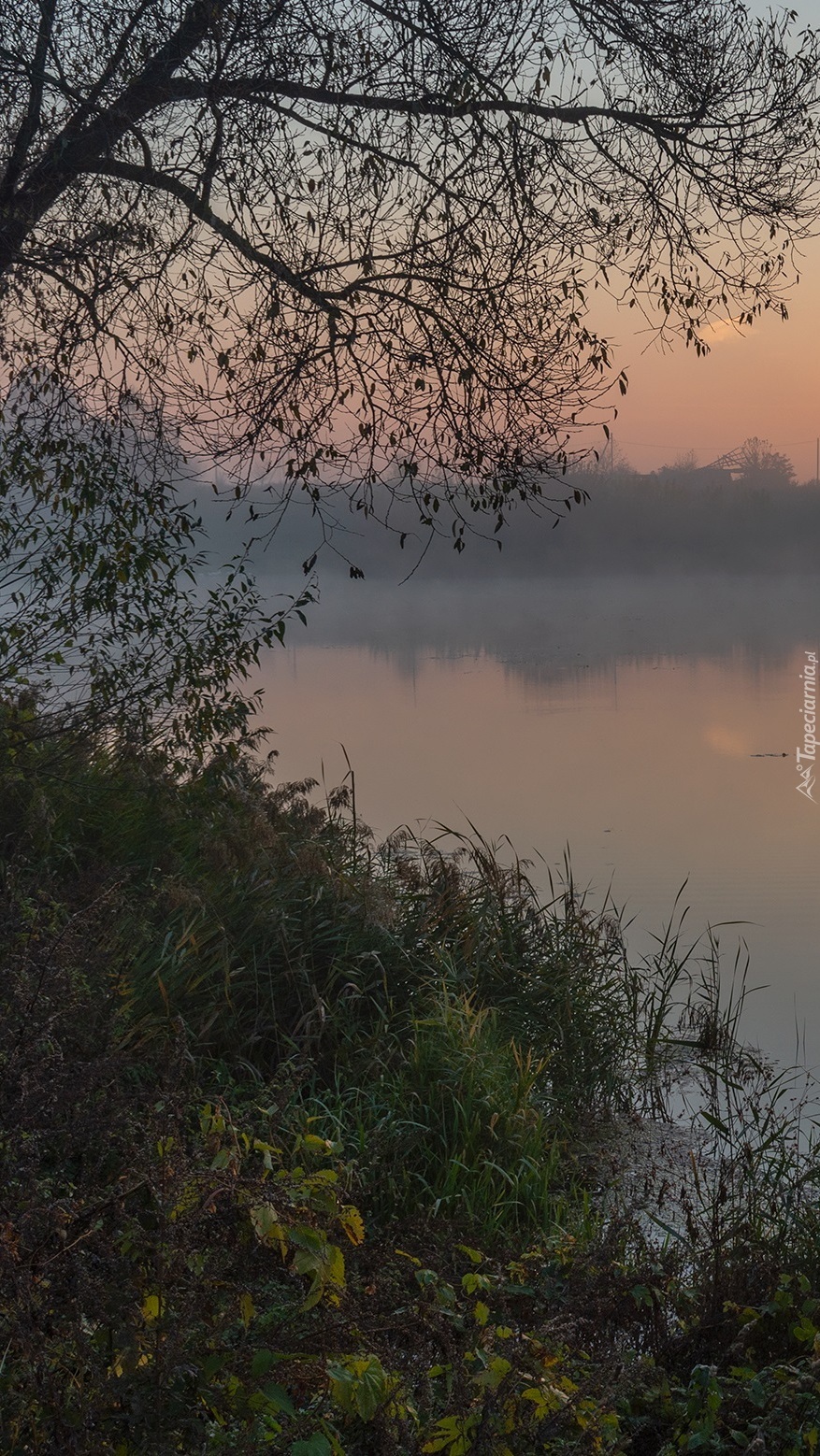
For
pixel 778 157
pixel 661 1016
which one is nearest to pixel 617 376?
pixel 778 157

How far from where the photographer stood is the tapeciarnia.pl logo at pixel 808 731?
16.8 metres

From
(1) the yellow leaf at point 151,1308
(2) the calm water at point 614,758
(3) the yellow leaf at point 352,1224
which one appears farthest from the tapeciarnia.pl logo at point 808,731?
(1) the yellow leaf at point 151,1308

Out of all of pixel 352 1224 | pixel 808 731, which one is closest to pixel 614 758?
pixel 808 731

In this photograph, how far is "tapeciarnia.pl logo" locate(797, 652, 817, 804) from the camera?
16.8 meters

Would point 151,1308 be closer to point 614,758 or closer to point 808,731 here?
point 614,758

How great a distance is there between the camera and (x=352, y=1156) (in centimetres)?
489

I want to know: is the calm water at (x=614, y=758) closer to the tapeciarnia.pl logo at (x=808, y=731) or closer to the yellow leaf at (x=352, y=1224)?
the tapeciarnia.pl logo at (x=808, y=731)

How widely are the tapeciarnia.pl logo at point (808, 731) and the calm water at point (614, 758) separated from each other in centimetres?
18

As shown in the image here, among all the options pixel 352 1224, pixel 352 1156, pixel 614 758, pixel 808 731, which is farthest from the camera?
pixel 808 731

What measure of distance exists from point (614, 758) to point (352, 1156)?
47.5 ft

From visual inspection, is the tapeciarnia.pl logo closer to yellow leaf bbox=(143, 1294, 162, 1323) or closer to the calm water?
the calm water

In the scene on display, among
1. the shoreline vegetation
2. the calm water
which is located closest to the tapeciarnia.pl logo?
the calm water

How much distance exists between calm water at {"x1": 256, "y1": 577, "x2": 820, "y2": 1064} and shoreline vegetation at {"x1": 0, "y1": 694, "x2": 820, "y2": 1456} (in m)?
1.93

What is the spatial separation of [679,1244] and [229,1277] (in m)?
2.23
